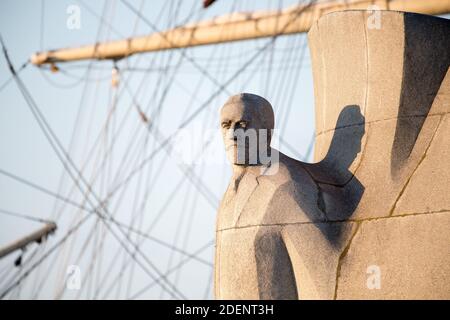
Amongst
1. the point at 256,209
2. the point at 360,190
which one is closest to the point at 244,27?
the point at 360,190

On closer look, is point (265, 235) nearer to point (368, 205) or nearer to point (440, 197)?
point (368, 205)

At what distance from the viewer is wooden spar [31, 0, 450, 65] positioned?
14852mm

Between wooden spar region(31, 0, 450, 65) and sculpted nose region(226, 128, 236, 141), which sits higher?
wooden spar region(31, 0, 450, 65)

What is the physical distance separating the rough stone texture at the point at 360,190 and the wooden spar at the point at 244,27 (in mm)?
8245

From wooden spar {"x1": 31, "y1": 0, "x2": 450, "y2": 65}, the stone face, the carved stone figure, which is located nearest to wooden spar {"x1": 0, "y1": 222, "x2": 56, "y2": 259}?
wooden spar {"x1": 31, "y1": 0, "x2": 450, "y2": 65}

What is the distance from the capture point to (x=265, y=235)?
584 cm

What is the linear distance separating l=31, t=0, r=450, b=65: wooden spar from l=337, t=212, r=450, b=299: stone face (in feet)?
29.6

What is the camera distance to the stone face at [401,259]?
568 centimetres

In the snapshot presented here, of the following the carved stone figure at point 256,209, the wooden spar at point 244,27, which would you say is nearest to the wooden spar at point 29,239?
the wooden spar at point 244,27

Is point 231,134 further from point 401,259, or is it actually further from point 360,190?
point 401,259

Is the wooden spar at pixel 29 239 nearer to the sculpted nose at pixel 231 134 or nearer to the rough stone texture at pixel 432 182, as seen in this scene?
the sculpted nose at pixel 231 134

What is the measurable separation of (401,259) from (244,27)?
1105cm

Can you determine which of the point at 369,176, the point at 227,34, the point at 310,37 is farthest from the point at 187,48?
the point at 369,176

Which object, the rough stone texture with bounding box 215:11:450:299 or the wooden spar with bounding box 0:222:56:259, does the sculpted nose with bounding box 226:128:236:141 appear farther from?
the wooden spar with bounding box 0:222:56:259
